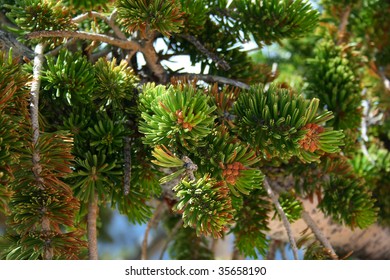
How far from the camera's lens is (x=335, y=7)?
959mm

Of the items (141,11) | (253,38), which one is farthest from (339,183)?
(141,11)

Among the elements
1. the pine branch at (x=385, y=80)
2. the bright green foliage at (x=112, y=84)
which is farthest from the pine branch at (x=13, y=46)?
the pine branch at (x=385, y=80)

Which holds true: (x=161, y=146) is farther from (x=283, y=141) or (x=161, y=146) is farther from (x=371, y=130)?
(x=371, y=130)

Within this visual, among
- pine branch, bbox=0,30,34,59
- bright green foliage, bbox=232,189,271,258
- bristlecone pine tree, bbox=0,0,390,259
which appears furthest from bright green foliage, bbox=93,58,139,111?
bright green foliage, bbox=232,189,271,258

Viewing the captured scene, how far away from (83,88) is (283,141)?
21 centimetres

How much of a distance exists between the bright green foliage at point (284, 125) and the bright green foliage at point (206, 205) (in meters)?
0.08

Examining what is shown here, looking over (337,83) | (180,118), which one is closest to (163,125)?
(180,118)

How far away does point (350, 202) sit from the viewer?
66cm

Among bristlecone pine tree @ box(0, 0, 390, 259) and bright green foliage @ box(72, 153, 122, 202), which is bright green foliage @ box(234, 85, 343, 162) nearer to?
bristlecone pine tree @ box(0, 0, 390, 259)

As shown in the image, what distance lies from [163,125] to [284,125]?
116 millimetres

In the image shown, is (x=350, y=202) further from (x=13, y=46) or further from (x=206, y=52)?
(x=13, y=46)

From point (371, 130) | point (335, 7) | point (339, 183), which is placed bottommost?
point (339, 183)

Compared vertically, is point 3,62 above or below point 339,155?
above

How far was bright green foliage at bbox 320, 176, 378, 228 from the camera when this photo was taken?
0.66 meters
